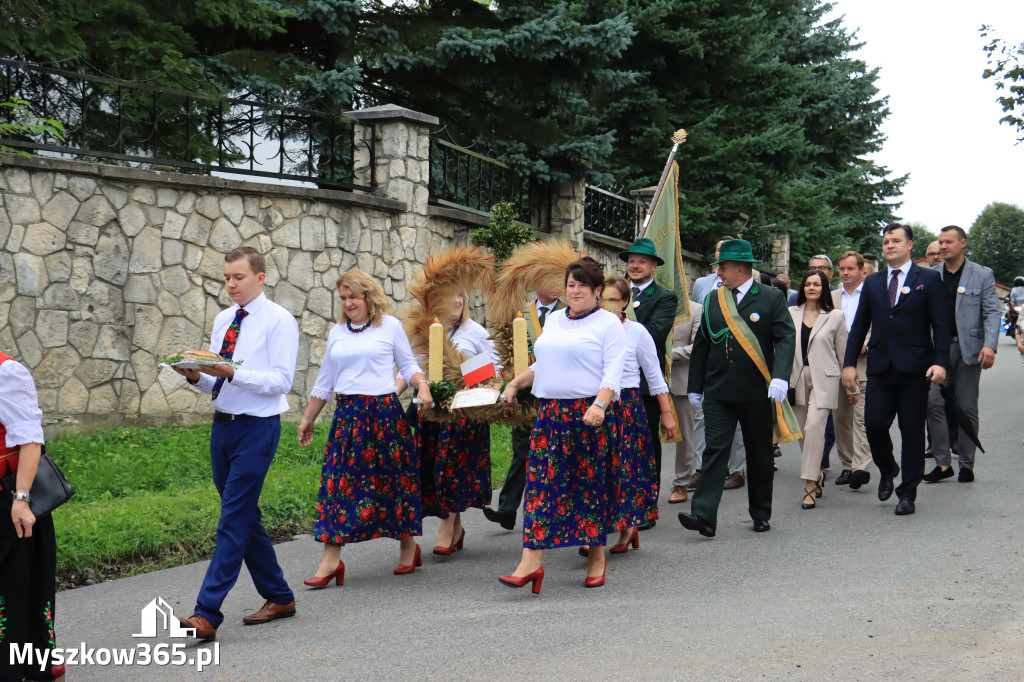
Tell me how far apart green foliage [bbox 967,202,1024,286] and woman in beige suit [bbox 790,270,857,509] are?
108 m

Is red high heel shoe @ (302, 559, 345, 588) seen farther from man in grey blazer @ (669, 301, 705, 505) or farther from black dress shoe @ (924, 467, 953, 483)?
black dress shoe @ (924, 467, 953, 483)

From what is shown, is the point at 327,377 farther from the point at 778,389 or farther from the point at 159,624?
the point at 778,389

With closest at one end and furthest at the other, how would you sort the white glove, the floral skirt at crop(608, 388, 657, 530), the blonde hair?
the blonde hair < the floral skirt at crop(608, 388, 657, 530) < the white glove

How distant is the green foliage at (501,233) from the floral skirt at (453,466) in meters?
6.14

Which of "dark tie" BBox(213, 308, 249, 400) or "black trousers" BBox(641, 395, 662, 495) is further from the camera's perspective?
"black trousers" BBox(641, 395, 662, 495)

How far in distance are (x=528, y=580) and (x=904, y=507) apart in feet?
11.4

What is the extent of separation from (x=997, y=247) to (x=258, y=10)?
113 m

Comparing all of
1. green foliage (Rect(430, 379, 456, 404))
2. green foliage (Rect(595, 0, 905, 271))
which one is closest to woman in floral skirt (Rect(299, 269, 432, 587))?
green foliage (Rect(430, 379, 456, 404))

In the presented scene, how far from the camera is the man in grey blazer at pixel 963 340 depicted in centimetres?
945

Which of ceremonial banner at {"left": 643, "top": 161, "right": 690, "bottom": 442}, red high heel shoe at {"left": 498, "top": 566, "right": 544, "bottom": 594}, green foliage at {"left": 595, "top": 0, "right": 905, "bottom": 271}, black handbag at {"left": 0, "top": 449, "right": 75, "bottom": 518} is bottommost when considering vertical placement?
red high heel shoe at {"left": 498, "top": 566, "right": 544, "bottom": 594}

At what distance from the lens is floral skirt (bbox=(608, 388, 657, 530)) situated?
658 cm

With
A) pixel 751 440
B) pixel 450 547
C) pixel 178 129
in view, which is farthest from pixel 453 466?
pixel 178 129

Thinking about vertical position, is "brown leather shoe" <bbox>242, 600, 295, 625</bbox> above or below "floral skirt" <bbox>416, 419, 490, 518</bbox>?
below

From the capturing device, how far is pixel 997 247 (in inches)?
4390
